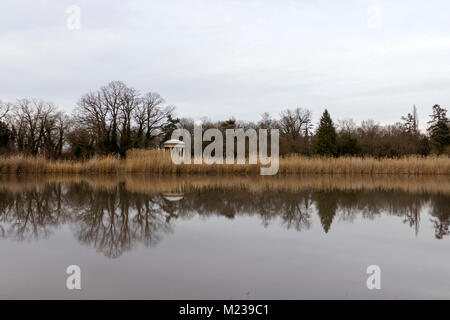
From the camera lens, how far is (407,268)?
2564 mm

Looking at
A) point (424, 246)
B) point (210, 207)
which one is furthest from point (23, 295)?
point (210, 207)

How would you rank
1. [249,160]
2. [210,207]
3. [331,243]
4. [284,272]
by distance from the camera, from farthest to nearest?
[249,160] → [210,207] → [331,243] → [284,272]

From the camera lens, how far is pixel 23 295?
6.72ft

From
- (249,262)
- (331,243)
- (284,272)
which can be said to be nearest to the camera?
(284,272)

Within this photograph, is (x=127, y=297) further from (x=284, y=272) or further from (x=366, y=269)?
(x=366, y=269)

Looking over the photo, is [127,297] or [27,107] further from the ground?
[27,107]

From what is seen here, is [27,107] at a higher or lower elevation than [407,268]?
higher

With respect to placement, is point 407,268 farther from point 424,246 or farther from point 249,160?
point 249,160

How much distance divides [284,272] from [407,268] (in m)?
0.93

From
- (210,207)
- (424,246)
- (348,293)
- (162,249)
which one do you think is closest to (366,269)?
(348,293)

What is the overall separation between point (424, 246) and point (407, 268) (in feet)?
2.59

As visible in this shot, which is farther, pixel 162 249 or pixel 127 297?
pixel 162 249
